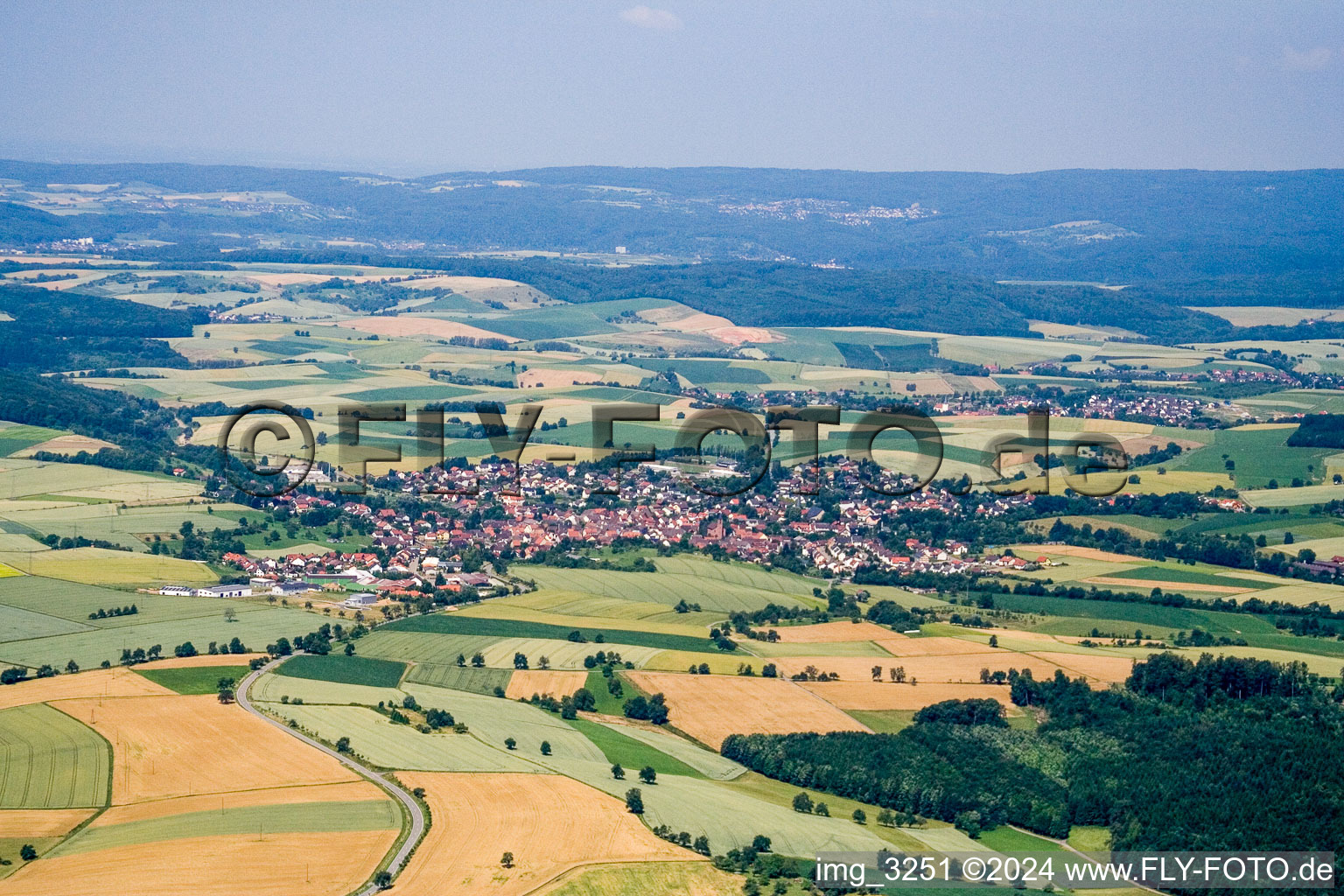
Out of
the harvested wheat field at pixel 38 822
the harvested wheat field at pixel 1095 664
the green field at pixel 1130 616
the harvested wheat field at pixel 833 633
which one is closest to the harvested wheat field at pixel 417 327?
the green field at pixel 1130 616

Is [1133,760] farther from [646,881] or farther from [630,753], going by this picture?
[646,881]

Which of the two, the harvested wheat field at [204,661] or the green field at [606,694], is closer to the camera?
the harvested wheat field at [204,661]

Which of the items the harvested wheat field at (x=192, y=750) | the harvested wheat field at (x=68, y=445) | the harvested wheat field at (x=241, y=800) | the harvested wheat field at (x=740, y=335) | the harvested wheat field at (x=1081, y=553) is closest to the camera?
the harvested wheat field at (x=241, y=800)

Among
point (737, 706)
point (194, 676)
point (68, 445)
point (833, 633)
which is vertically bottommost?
point (737, 706)

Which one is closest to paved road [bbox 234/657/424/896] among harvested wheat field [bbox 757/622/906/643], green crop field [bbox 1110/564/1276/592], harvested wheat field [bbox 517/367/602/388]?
harvested wheat field [bbox 757/622/906/643]

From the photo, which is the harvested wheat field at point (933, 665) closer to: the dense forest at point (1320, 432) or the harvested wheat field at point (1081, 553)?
the harvested wheat field at point (1081, 553)

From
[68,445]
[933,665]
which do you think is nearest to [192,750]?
[933,665]

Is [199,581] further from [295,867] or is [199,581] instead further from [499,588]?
[295,867]
